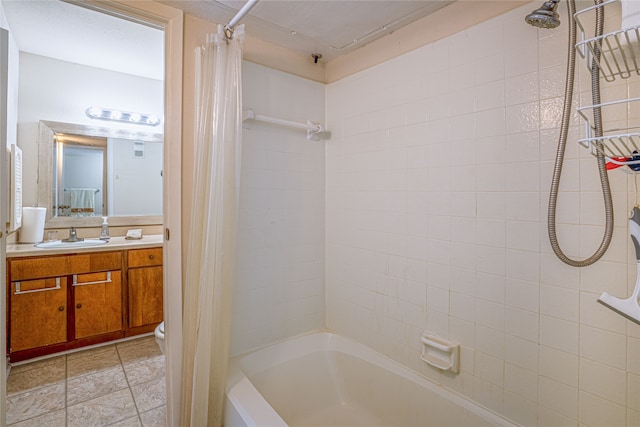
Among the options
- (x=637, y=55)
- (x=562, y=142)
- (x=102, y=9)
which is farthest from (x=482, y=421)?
(x=102, y=9)

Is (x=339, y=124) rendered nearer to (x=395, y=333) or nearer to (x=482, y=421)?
(x=395, y=333)

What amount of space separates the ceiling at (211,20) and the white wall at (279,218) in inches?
9.6

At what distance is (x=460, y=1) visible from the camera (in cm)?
143

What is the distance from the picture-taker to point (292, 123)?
1930mm

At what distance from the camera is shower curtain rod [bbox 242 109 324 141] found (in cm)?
172

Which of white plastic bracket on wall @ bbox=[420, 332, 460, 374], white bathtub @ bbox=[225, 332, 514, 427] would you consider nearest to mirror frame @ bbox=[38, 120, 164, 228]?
white bathtub @ bbox=[225, 332, 514, 427]

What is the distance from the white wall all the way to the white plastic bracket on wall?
2.61 feet

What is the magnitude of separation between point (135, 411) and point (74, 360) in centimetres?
96

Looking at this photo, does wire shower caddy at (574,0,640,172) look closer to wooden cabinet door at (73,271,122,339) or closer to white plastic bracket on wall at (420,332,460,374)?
white plastic bracket on wall at (420,332,460,374)

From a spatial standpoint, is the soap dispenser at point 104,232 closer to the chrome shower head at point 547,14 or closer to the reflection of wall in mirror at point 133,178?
the reflection of wall in mirror at point 133,178

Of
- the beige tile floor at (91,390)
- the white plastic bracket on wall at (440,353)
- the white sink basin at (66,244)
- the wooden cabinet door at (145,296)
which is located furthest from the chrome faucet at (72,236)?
the white plastic bracket on wall at (440,353)

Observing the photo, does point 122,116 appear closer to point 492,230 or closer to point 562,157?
point 492,230

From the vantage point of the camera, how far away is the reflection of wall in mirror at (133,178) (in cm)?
305

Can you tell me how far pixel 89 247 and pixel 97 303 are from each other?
46cm
